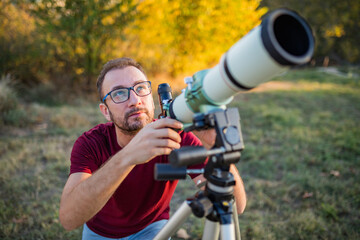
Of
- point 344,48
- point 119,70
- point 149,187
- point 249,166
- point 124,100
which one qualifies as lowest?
point 249,166

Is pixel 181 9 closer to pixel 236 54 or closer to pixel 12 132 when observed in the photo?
pixel 12 132

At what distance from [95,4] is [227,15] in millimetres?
4683

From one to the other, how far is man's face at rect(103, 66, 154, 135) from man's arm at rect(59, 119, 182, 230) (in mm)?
469

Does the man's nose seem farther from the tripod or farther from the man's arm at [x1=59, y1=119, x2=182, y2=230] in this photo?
the tripod

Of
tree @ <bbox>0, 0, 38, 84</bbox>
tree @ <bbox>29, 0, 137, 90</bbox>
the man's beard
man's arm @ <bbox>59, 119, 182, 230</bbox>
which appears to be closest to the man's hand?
man's arm @ <bbox>59, 119, 182, 230</bbox>

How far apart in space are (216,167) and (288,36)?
622 millimetres

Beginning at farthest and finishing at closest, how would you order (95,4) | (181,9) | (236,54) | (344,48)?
(344,48), (181,9), (95,4), (236,54)

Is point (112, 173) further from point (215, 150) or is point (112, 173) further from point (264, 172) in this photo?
point (264, 172)

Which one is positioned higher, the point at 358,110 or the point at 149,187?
the point at 149,187

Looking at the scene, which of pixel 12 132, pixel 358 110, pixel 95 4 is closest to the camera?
pixel 12 132

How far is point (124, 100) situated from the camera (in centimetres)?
184

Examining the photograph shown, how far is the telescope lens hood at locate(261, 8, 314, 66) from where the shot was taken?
0.79m

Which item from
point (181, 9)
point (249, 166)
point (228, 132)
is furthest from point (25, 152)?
point (181, 9)

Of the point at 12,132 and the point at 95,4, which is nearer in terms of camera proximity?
the point at 12,132
